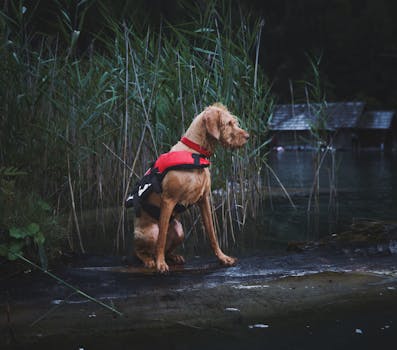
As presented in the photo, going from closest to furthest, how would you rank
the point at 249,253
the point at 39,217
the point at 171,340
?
the point at 171,340 → the point at 39,217 → the point at 249,253

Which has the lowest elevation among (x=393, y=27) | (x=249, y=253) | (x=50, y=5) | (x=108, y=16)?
(x=249, y=253)

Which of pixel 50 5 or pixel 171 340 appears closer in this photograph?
pixel 171 340

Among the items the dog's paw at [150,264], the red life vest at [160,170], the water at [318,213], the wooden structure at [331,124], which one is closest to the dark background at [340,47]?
the wooden structure at [331,124]

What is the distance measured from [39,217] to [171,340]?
63.8 inches

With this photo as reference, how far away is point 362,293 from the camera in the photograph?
3.17 m

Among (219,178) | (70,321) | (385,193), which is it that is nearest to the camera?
(70,321)

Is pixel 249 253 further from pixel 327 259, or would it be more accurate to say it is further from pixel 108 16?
pixel 108 16

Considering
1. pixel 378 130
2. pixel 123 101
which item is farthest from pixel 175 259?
pixel 378 130

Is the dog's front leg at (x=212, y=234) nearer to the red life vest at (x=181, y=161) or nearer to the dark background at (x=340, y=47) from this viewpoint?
the red life vest at (x=181, y=161)

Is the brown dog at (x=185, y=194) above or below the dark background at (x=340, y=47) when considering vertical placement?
below

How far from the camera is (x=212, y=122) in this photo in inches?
146

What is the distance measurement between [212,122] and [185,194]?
0.56 meters

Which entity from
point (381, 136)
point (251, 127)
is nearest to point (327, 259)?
point (251, 127)

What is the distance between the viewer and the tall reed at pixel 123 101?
4.66m
